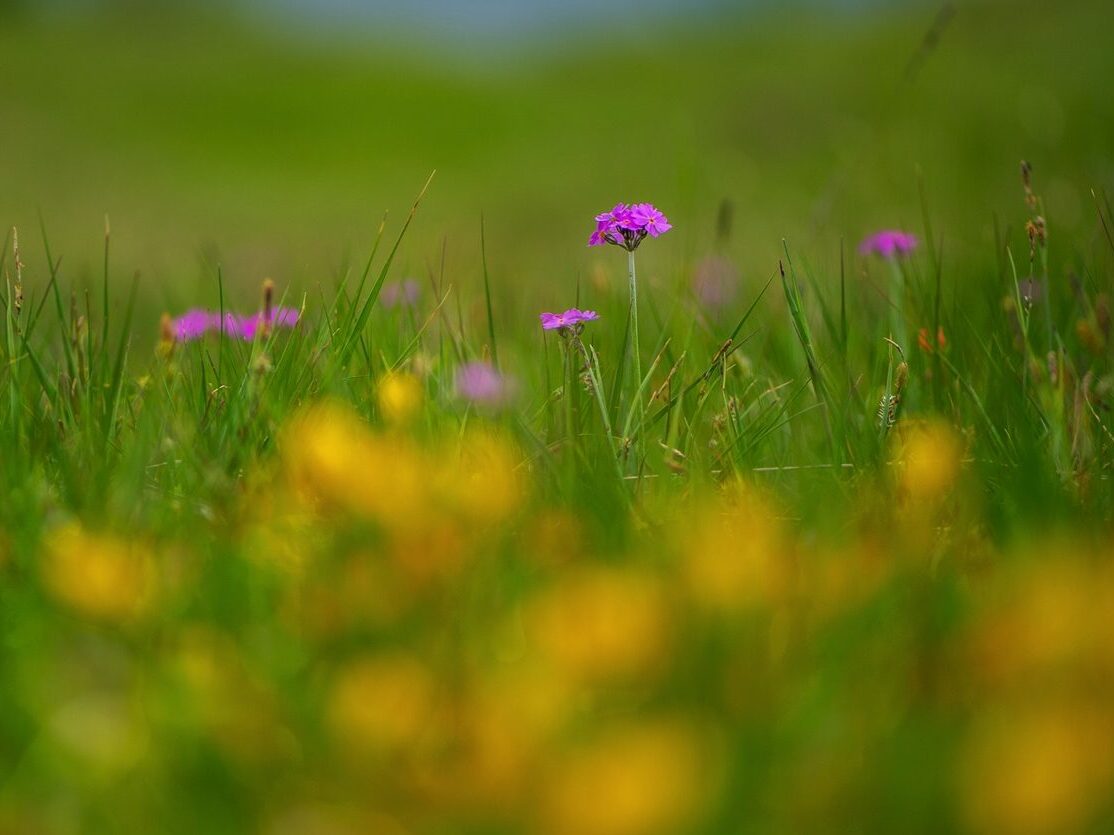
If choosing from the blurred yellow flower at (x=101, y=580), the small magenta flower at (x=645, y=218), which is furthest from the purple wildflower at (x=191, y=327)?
the blurred yellow flower at (x=101, y=580)

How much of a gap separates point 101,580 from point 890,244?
1.54m

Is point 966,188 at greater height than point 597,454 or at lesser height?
greater

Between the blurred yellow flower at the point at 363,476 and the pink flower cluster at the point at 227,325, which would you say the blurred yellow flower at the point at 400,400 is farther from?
the pink flower cluster at the point at 227,325

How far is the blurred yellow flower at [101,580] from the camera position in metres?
0.96

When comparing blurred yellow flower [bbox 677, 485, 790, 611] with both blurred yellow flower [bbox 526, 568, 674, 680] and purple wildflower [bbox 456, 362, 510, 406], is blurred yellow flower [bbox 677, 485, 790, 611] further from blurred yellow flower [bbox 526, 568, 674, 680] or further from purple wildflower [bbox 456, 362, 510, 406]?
purple wildflower [bbox 456, 362, 510, 406]

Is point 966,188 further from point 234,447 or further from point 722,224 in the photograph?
point 234,447

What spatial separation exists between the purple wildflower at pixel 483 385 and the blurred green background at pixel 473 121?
236 centimetres

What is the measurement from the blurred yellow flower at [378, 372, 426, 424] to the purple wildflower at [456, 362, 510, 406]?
71mm

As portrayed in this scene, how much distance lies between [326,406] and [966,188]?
408 centimetres

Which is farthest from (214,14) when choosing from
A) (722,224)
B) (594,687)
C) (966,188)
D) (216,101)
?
(594,687)

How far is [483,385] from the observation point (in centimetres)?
153

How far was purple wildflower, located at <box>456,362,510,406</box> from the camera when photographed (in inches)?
59.0

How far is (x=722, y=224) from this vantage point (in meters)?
2.19

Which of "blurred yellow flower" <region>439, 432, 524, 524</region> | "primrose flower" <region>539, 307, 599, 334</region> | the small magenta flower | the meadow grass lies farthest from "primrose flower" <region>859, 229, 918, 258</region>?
"blurred yellow flower" <region>439, 432, 524, 524</region>
